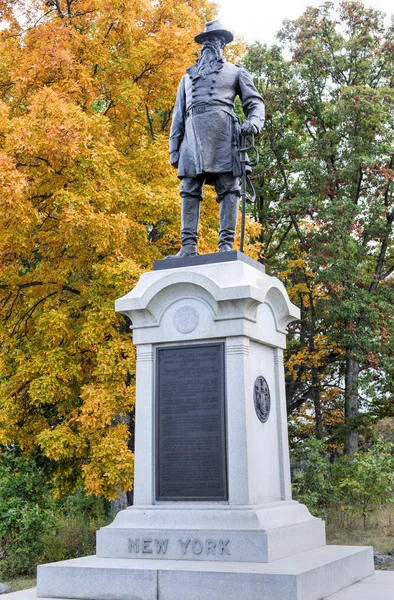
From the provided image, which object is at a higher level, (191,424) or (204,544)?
(191,424)

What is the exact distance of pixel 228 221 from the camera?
7922 mm

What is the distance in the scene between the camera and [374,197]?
2012 cm

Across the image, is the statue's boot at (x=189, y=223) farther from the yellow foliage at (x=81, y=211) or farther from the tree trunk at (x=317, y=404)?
the tree trunk at (x=317, y=404)

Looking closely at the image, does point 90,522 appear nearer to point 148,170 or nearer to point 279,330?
point 148,170

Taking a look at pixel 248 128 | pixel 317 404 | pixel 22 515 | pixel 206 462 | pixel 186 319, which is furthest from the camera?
pixel 317 404

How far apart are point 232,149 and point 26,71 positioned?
300 inches

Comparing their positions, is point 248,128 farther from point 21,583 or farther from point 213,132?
point 21,583

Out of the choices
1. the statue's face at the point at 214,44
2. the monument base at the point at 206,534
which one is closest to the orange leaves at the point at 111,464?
the monument base at the point at 206,534

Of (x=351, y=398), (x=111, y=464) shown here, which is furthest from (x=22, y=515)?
(x=351, y=398)

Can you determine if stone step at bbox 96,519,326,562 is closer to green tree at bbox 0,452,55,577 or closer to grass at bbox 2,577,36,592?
grass at bbox 2,577,36,592

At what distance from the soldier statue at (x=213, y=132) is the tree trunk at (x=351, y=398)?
1155 centimetres

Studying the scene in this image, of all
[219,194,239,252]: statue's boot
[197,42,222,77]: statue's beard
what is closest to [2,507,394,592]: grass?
[219,194,239,252]: statue's boot

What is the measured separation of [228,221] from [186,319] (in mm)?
1317

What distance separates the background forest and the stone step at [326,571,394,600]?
544 centimetres
